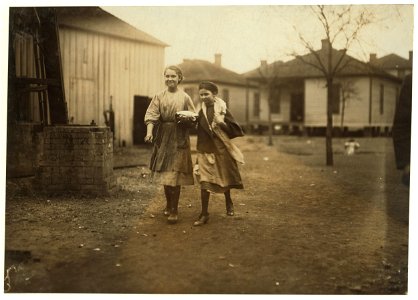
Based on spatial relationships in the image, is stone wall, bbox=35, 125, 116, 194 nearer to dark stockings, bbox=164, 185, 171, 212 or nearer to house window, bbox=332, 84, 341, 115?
dark stockings, bbox=164, 185, 171, 212

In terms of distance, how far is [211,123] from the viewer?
4.55m

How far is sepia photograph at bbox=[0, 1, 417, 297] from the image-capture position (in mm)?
3412

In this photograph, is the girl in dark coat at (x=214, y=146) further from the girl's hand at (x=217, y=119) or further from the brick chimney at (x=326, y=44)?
the brick chimney at (x=326, y=44)

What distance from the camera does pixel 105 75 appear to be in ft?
30.1

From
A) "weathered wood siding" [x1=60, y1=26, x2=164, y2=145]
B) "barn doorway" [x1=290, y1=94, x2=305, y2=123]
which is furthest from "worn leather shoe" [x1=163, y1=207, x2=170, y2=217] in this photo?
"barn doorway" [x1=290, y1=94, x2=305, y2=123]

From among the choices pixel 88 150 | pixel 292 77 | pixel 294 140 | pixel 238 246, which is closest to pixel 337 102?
pixel 294 140

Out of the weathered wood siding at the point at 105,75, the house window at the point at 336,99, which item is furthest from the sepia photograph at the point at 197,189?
the house window at the point at 336,99

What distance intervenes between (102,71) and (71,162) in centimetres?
387

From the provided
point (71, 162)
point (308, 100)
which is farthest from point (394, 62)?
point (308, 100)

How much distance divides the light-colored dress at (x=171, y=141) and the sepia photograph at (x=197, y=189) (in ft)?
0.05

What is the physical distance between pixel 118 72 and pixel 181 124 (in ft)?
17.9

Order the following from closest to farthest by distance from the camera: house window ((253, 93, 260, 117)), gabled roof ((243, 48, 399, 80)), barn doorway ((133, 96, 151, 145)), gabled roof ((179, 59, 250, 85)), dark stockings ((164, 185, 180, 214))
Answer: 1. dark stockings ((164, 185, 180, 214))
2. gabled roof ((179, 59, 250, 85))
3. gabled roof ((243, 48, 399, 80))
4. barn doorway ((133, 96, 151, 145))
5. house window ((253, 93, 260, 117))

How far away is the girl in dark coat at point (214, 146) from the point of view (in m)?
4.52

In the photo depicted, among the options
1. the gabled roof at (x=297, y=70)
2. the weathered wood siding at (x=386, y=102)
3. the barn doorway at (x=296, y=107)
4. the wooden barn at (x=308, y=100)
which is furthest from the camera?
the barn doorway at (x=296, y=107)
